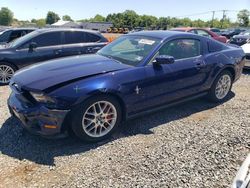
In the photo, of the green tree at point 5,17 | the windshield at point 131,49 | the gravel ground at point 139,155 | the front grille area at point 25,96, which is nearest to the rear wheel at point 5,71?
the gravel ground at point 139,155

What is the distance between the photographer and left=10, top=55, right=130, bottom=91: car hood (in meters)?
3.47

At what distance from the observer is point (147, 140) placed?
3.79 metres

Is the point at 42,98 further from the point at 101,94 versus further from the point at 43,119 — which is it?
the point at 101,94

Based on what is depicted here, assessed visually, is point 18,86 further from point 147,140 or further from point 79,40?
point 79,40

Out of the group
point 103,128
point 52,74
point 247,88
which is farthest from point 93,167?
point 247,88

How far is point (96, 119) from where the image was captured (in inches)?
144

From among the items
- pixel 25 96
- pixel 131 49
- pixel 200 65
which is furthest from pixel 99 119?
pixel 200 65

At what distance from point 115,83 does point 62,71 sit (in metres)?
0.77

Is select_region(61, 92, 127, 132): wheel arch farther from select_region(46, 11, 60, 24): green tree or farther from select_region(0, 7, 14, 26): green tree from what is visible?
select_region(46, 11, 60, 24): green tree

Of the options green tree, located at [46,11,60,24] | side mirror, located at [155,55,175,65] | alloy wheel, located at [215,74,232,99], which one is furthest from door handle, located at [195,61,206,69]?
green tree, located at [46,11,60,24]

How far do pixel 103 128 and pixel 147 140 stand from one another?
651 mm

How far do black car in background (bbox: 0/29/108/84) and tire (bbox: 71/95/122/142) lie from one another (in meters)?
4.12

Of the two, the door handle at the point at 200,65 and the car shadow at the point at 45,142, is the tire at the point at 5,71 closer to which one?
the car shadow at the point at 45,142

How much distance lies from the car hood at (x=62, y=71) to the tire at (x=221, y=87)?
213 centimetres
